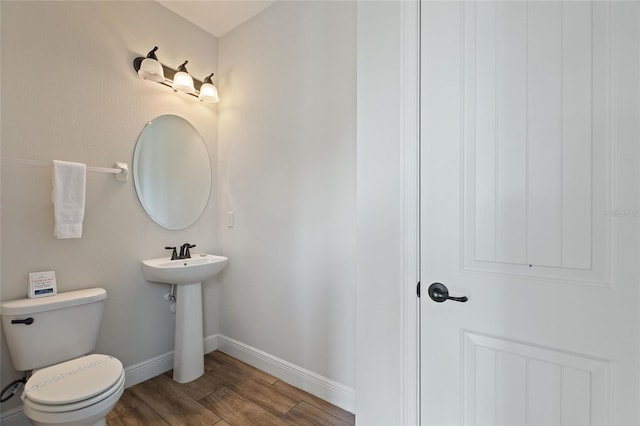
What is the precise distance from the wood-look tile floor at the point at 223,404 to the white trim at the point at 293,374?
4 cm

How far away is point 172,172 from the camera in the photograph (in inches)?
86.3

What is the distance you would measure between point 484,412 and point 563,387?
257 millimetres

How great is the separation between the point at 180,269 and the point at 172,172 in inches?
32.0

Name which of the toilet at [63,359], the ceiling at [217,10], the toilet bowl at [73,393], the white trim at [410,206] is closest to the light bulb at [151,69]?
the ceiling at [217,10]

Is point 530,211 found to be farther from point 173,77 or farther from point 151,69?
point 173,77

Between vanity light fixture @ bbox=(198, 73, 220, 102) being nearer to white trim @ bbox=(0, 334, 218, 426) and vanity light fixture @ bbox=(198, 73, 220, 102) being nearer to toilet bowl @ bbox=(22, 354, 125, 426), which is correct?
toilet bowl @ bbox=(22, 354, 125, 426)

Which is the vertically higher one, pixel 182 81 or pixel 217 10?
pixel 217 10

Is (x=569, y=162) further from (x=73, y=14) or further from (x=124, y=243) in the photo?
(x=73, y=14)

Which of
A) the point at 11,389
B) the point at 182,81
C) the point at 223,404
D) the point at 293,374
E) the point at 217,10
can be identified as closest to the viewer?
the point at 11,389

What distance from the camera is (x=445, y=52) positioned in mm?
1012

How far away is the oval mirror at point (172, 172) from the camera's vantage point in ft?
6.65

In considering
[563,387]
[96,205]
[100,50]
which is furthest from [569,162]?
[100,50]

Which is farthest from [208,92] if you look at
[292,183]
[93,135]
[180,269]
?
[180,269]

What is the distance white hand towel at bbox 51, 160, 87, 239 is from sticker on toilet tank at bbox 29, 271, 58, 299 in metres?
0.22
